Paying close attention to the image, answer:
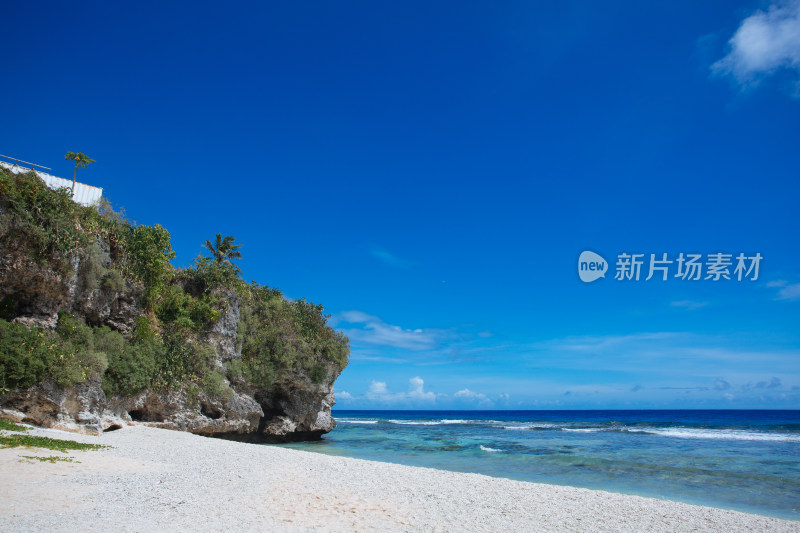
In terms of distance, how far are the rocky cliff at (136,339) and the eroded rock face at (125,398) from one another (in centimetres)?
5

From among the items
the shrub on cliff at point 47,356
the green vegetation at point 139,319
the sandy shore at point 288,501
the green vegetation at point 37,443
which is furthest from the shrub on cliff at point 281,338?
the sandy shore at point 288,501

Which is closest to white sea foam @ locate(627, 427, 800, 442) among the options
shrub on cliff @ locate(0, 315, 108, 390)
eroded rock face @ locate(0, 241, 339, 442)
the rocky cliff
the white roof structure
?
the rocky cliff

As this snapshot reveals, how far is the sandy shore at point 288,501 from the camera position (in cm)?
782

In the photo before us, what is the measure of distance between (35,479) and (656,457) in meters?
27.3

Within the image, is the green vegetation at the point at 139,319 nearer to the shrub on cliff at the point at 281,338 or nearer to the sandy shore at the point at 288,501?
the shrub on cliff at the point at 281,338

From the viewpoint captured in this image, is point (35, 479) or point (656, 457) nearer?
point (35, 479)

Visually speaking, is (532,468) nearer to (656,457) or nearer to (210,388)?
(656,457)

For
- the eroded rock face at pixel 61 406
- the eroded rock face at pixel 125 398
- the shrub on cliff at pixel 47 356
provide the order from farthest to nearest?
the eroded rock face at pixel 125 398 → the eroded rock face at pixel 61 406 → the shrub on cliff at pixel 47 356

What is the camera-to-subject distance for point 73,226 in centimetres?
1888

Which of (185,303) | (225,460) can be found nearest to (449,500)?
(225,460)

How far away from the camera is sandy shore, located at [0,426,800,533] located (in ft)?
25.7

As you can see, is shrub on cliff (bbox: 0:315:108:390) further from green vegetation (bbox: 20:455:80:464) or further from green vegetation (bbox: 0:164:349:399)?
green vegetation (bbox: 20:455:80:464)

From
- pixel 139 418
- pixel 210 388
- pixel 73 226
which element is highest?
pixel 73 226

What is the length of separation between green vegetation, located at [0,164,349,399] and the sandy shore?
417 cm
